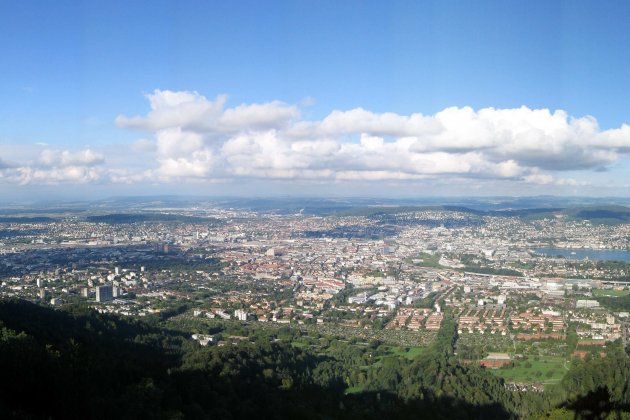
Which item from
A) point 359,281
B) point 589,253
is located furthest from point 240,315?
point 589,253

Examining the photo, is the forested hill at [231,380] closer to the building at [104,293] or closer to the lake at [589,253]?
the building at [104,293]

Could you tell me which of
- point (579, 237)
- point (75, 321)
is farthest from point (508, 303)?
point (579, 237)

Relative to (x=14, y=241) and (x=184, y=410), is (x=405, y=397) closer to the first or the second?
(x=184, y=410)

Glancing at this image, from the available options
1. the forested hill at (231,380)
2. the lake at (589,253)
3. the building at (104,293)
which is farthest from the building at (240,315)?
the lake at (589,253)

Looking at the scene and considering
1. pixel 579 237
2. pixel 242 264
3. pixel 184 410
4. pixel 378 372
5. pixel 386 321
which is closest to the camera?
pixel 184 410

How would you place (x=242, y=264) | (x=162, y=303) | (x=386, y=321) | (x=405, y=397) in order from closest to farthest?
(x=405, y=397) < (x=386, y=321) < (x=162, y=303) < (x=242, y=264)

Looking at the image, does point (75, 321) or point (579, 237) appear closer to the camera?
point (75, 321)

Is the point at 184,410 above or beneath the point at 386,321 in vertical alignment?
above
